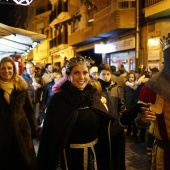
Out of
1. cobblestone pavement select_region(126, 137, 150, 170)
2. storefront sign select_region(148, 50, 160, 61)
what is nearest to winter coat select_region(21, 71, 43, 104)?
cobblestone pavement select_region(126, 137, 150, 170)

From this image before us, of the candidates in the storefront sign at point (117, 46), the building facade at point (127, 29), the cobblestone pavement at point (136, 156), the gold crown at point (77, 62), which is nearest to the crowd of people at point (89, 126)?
the gold crown at point (77, 62)

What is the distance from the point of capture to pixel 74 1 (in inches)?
880

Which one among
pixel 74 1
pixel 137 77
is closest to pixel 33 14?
pixel 74 1

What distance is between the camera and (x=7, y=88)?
4367 mm

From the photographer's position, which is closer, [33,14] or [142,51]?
[142,51]

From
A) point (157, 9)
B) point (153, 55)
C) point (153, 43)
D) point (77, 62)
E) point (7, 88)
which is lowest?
point (7, 88)

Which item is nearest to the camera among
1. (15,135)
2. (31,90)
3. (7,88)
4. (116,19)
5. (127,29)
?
(15,135)

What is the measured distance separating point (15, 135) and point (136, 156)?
10.9 feet

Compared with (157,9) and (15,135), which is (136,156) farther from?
(157,9)

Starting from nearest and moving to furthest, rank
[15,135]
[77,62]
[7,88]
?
[77,62]
[15,135]
[7,88]

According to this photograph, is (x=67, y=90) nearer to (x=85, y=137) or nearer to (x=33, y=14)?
(x=85, y=137)

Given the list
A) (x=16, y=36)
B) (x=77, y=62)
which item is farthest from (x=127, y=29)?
(x=77, y=62)

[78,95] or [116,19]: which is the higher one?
[116,19]

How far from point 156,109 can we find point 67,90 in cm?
99
